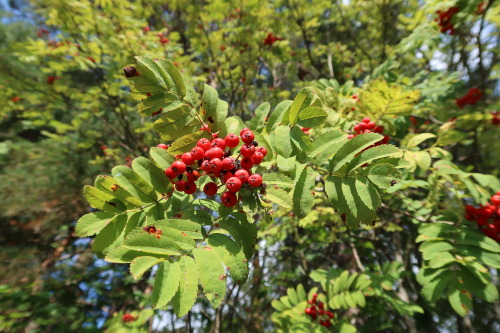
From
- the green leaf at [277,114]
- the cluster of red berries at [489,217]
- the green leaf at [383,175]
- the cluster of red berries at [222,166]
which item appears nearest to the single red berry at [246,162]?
the cluster of red berries at [222,166]

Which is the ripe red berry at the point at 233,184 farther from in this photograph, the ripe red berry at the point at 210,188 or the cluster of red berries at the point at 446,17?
the cluster of red berries at the point at 446,17

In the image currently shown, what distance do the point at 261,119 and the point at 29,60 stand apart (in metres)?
5.00

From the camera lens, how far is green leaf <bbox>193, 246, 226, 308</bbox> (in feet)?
3.26

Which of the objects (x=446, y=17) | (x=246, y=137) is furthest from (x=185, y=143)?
(x=446, y=17)

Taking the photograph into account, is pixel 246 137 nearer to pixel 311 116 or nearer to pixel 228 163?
pixel 228 163

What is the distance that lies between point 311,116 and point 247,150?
44cm

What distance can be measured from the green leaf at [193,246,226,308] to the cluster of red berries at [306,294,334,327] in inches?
124

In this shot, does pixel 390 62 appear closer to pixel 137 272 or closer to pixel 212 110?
pixel 212 110

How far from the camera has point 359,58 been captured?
666 cm

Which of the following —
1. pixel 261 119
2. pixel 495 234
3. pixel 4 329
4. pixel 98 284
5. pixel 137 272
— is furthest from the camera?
pixel 98 284

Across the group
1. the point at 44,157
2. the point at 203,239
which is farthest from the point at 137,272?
the point at 44,157

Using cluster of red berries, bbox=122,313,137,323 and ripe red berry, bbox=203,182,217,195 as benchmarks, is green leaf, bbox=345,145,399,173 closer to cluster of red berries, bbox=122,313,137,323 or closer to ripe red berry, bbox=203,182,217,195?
ripe red berry, bbox=203,182,217,195

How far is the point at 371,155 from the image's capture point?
1304 millimetres

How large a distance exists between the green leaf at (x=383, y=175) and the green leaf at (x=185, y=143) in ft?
2.97
